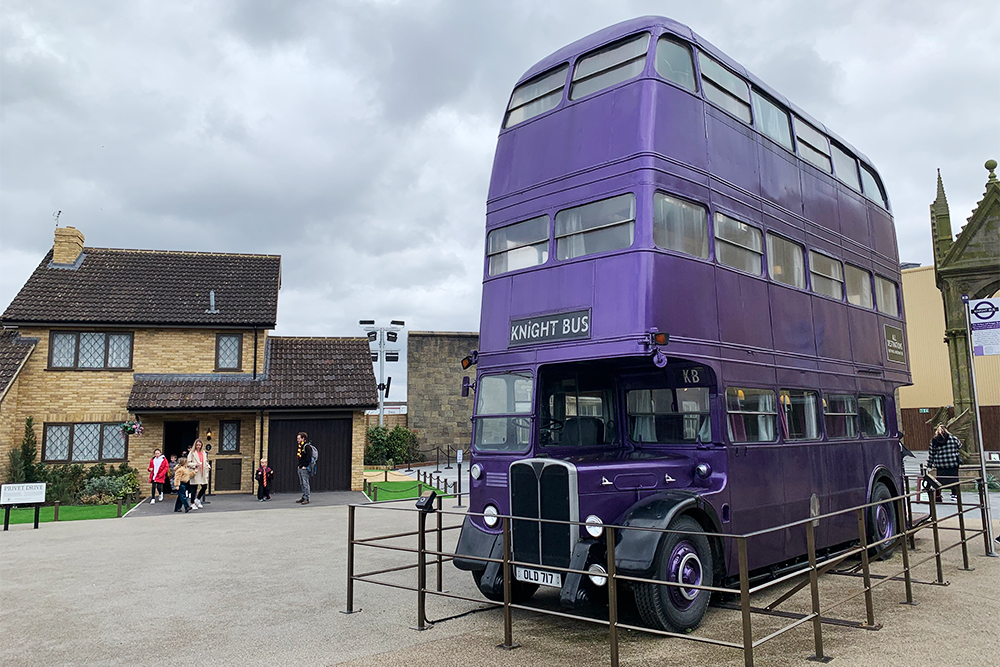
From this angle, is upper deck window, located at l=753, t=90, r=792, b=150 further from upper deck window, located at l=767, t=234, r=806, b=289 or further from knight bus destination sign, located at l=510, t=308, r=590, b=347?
knight bus destination sign, located at l=510, t=308, r=590, b=347

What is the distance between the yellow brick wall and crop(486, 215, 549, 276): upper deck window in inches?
625

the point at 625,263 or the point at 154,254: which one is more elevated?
the point at 154,254

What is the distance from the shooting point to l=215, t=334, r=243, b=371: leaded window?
897 inches

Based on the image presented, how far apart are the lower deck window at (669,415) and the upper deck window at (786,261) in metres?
2.22

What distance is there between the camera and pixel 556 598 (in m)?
8.39

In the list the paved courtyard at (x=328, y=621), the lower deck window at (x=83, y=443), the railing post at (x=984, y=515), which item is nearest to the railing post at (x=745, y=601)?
the paved courtyard at (x=328, y=621)

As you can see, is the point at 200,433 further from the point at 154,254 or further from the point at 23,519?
the point at 154,254

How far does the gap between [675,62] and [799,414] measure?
4.56 metres

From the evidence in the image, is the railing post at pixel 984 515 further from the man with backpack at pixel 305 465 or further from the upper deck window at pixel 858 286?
the man with backpack at pixel 305 465

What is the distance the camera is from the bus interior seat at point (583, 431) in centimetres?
825

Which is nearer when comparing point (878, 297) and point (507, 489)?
point (507, 489)

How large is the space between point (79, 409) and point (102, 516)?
528 centimetres

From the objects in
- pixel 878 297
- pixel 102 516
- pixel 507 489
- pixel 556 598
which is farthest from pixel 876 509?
pixel 102 516

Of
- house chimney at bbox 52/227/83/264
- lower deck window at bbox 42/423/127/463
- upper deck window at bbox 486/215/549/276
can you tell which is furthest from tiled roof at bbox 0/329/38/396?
upper deck window at bbox 486/215/549/276
